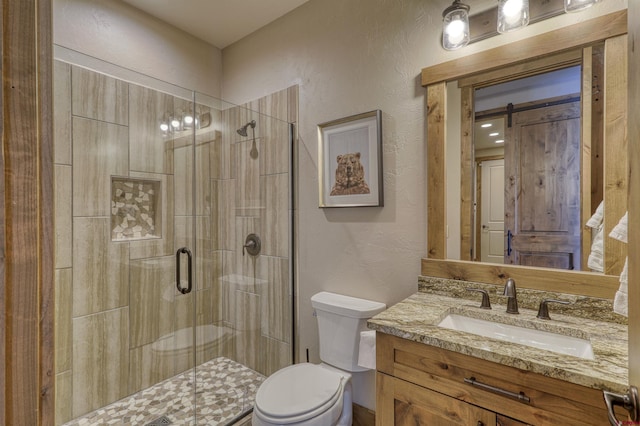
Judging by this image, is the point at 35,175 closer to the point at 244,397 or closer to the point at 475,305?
the point at 475,305

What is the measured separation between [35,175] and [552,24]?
176 centimetres

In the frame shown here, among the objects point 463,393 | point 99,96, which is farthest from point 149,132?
point 463,393

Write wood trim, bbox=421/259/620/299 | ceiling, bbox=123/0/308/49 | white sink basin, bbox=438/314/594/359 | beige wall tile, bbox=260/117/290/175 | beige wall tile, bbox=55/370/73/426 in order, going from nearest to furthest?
1. white sink basin, bbox=438/314/594/359
2. wood trim, bbox=421/259/620/299
3. beige wall tile, bbox=55/370/73/426
4. ceiling, bbox=123/0/308/49
5. beige wall tile, bbox=260/117/290/175

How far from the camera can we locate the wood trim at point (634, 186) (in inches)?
21.5

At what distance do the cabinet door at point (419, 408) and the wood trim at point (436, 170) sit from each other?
2.18ft

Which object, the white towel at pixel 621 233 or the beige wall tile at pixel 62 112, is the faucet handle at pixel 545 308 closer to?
the white towel at pixel 621 233

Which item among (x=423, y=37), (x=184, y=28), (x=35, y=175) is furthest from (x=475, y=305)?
(x=184, y=28)

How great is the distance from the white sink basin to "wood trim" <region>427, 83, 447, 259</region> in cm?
34

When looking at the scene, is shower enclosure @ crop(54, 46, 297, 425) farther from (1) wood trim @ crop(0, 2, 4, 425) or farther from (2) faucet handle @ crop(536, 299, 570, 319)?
(1) wood trim @ crop(0, 2, 4, 425)

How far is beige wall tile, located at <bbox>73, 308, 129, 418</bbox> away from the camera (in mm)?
1795

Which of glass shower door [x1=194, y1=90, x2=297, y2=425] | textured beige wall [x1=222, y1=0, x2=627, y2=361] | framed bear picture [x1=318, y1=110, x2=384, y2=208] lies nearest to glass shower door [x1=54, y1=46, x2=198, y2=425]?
glass shower door [x1=194, y1=90, x2=297, y2=425]

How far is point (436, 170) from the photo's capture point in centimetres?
154

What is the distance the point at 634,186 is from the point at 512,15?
1116 millimetres

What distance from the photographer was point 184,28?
2328mm
